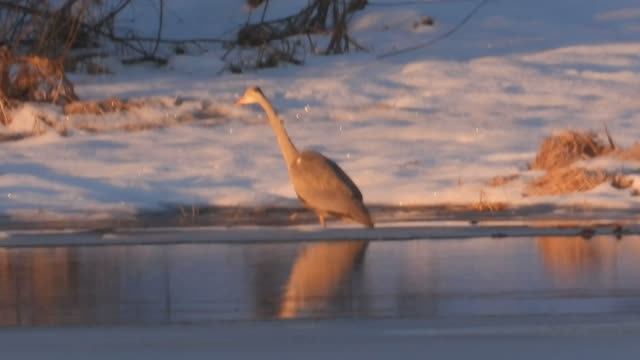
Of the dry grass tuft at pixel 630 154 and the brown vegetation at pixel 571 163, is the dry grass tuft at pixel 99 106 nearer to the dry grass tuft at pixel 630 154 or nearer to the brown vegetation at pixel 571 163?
the brown vegetation at pixel 571 163

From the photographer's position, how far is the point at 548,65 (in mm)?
20812

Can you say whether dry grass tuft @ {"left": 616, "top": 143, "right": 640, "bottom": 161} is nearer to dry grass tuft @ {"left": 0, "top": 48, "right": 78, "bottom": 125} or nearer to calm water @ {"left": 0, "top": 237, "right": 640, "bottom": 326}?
calm water @ {"left": 0, "top": 237, "right": 640, "bottom": 326}

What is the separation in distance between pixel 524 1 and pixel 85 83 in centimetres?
641

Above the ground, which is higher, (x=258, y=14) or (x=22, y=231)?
(x=258, y=14)

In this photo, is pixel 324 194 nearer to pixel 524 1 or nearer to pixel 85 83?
pixel 85 83

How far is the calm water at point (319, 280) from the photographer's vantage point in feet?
29.7

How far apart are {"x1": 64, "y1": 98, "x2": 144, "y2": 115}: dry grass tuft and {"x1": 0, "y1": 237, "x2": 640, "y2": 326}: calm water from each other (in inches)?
254

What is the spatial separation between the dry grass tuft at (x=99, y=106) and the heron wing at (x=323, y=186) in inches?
216

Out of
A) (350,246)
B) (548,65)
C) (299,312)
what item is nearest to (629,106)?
(548,65)

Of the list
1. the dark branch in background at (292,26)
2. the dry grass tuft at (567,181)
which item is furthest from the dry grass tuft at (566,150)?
the dark branch in background at (292,26)

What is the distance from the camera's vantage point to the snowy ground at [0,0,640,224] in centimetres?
1526

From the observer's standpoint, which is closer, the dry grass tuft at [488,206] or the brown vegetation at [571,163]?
the dry grass tuft at [488,206]

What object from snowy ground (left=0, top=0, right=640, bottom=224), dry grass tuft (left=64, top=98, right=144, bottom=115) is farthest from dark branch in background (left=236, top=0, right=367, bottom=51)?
dry grass tuft (left=64, top=98, right=144, bottom=115)

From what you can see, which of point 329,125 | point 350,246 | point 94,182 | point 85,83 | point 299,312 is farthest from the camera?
point 85,83
